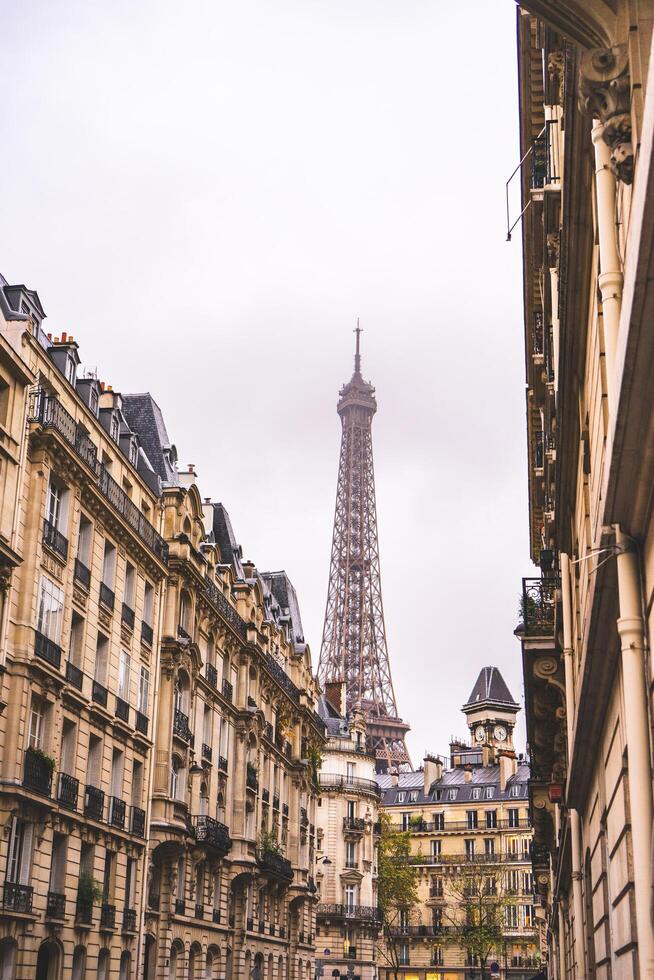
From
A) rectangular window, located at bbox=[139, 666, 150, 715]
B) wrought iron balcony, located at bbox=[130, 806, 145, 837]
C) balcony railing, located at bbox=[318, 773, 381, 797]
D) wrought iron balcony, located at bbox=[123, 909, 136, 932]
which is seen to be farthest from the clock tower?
wrought iron balcony, located at bbox=[123, 909, 136, 932]

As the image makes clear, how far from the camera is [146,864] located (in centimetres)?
4469

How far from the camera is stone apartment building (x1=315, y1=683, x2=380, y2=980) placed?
103 m

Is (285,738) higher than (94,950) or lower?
higher

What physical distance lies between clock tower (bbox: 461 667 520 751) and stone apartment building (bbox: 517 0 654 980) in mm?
131093

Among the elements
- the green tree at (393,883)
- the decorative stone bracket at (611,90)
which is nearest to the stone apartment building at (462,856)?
the green tree at (393,883)

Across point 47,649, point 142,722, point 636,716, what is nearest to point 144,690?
point 142,722

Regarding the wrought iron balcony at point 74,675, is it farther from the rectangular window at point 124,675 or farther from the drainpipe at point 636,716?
the drainpipe at point 636,716

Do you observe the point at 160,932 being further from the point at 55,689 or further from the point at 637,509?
the point at 637,509

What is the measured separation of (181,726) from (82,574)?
471 inches

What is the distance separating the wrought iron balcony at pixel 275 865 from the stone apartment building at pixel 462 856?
4012cm

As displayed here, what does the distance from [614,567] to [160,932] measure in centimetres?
4072

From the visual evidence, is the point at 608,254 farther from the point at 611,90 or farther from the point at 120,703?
the point at 120,703

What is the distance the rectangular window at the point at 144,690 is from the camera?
45.6 metres

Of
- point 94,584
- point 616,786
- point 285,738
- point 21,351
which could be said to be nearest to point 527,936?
point 285,738
